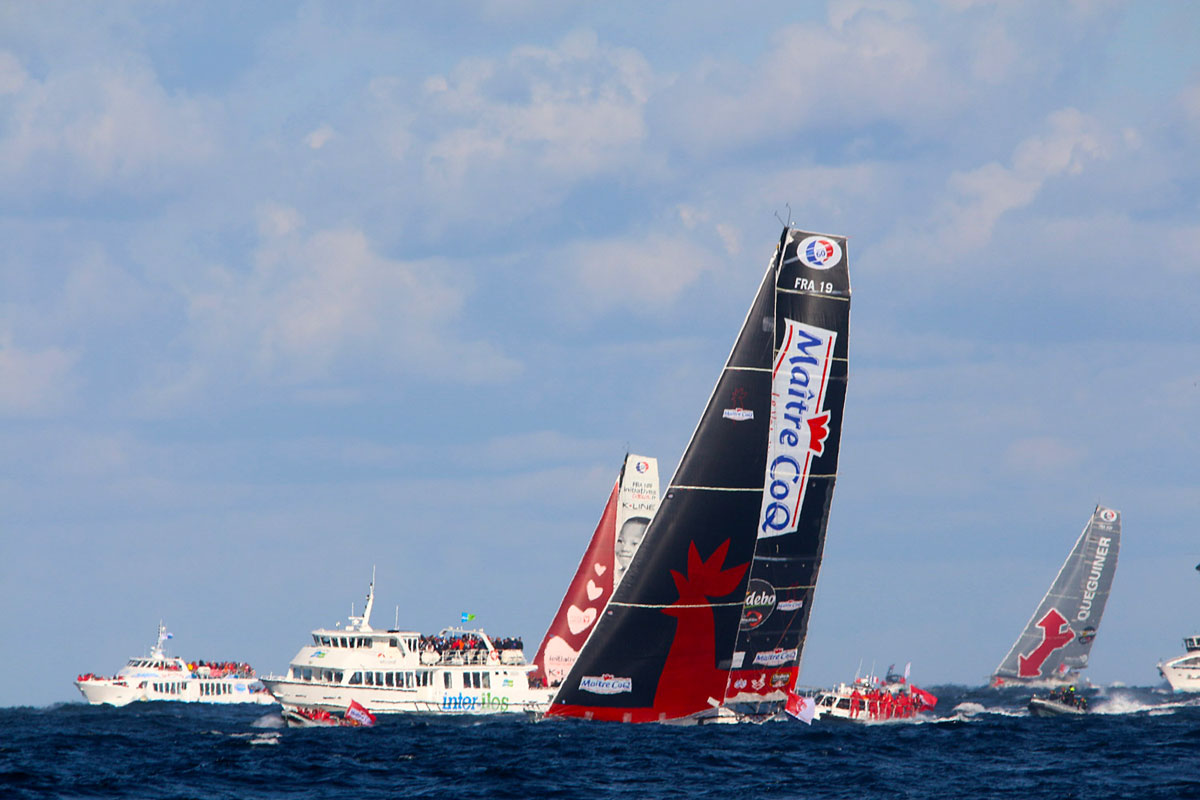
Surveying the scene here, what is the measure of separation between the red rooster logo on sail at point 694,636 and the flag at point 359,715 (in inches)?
665

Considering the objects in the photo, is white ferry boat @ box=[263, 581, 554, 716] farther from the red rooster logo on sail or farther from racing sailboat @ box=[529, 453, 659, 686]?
the red rooster logo on sail

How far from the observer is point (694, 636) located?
143ft

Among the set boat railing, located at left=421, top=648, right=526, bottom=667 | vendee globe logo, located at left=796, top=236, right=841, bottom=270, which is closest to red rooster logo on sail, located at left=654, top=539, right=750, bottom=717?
vendee globe logo, located at left=796, top=236, right=841, bottom=270

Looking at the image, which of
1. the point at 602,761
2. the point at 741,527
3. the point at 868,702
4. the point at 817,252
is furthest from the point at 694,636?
the point at 868,702

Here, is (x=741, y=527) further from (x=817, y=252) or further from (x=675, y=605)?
(x=817, y=252)

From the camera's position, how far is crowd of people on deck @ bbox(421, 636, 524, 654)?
212ft

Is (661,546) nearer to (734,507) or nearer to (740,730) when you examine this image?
(734,507)

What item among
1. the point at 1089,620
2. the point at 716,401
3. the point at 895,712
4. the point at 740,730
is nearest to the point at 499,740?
the point at 740,730

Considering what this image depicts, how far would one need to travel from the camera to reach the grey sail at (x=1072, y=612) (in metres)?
110

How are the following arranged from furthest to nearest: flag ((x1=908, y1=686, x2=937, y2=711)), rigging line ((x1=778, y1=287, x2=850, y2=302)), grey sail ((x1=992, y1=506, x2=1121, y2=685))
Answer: grey sail ((x1=992, y1=506, x2=1121, y2=685)) → flag ((x1=908, y1=686, x2=937, y2=711)) → rigging line ((x1=778, y1=287, x2=850, y2=302))

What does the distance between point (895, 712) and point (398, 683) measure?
21.0 meters

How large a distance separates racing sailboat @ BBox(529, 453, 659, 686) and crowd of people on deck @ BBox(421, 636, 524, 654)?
2.34 metres

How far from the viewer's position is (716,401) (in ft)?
143

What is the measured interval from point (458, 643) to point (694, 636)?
23.6m
